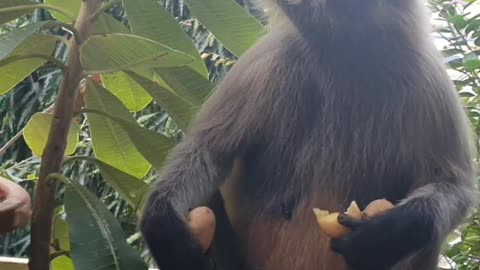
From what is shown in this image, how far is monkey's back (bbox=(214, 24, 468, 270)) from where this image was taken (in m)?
1.44

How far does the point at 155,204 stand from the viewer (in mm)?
1392

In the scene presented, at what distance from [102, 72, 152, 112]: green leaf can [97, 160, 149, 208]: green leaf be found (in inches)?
9.2

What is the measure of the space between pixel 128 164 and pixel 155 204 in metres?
0.31

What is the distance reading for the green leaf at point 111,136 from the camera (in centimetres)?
160

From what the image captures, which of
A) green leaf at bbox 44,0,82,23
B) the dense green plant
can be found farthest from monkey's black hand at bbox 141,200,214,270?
the dense green plant

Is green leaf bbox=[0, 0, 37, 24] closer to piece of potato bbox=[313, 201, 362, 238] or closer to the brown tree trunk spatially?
the brown tree trunk

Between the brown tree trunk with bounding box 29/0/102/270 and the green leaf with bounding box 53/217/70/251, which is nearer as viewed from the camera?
the brown tree trunk with bounding box 29/0/102/270

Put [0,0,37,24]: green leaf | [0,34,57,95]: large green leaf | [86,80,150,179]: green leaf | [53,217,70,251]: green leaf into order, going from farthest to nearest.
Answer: [53,217,70,251]: green leaf → [86,80,150,179]: green leaf → [0,34,57,95]: large green leaf → [0,0,37,24]: green leaf

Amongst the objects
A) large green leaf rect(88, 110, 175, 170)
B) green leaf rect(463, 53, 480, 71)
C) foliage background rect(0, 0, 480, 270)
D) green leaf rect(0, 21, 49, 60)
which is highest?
green leaf rect(0, 21, 49, 60)

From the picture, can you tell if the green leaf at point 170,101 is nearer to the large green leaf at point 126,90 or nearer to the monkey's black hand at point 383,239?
the large green leaf at point 126,90

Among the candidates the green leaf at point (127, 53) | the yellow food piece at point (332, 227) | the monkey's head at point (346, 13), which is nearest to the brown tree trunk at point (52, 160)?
the green leaf at point (127, 53)

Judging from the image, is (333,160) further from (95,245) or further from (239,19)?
(95,245)

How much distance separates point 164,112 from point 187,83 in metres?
1.17

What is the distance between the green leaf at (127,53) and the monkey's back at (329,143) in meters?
0.32
